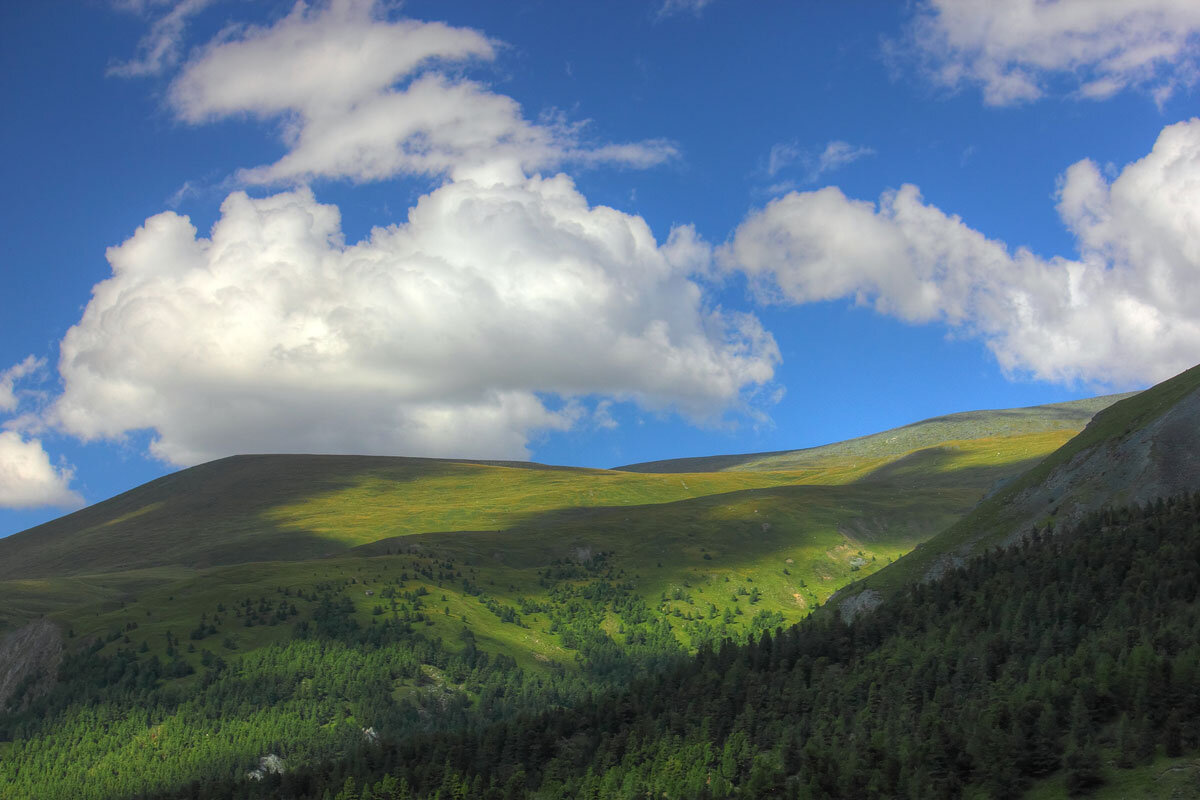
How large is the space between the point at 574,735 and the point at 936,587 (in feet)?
177

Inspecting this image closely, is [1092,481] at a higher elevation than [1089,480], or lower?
lower

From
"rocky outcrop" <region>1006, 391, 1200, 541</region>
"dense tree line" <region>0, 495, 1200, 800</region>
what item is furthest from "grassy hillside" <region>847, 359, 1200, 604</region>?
"dense tree line" <region>0, 495, 1200, 800</region>

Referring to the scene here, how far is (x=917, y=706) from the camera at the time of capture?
10138 centimetres

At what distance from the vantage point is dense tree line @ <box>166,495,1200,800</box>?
233 feet

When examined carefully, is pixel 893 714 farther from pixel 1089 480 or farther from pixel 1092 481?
pixel 1089 480

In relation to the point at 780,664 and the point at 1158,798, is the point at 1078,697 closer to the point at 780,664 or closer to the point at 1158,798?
the point at 1158,798

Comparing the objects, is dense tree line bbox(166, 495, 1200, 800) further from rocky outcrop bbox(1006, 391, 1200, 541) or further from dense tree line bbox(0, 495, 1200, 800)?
rocky outcrop bbox(1006, 391, 1200, 541)

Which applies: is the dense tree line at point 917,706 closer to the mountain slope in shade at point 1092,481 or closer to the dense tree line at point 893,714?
the dense tree line at point 893,714

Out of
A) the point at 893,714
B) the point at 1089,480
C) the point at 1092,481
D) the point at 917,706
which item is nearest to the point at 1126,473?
the point at 1092,481

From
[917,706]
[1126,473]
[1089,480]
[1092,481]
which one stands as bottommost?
[917,706]

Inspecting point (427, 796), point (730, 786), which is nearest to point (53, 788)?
point (427, 796)

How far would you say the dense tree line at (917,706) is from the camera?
70.9 m

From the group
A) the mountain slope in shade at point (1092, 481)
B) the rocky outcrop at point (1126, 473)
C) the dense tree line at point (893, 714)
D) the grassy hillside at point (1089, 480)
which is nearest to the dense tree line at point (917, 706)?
the dense tree line at point (893, 714)

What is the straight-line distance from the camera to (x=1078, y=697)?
72562mm
